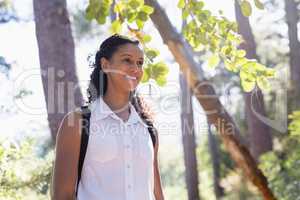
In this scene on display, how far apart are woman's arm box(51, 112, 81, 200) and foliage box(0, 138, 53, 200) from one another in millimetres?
1279

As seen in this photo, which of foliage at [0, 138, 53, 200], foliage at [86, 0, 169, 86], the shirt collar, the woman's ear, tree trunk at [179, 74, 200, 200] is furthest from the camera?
tree trunk at [179, 74, 200, 200]

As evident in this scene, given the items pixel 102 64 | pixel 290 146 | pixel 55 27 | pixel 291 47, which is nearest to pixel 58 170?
pixel 102 64

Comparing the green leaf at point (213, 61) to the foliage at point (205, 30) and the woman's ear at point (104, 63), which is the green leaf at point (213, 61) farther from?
the woman's ear at point (104, 63)

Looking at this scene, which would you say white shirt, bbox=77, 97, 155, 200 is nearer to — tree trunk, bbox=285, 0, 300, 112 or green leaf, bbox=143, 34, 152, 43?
green leaf, bbox=143, 34, 152, 43

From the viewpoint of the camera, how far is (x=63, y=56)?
3996 millimetres

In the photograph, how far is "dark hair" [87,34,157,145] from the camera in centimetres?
268

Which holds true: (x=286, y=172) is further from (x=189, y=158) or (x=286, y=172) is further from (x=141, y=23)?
(x=189, y=158)

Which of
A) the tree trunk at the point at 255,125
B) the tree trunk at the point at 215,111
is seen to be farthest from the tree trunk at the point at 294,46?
the tree trunk at the point at 215,111

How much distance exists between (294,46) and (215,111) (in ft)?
32.1

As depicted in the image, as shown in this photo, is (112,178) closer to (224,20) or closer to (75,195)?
(75,195)

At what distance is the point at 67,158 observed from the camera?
7.64 ft

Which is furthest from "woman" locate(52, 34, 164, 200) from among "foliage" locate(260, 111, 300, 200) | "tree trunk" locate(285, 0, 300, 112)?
"tree trunk" locate(285, 0, 300, 112)

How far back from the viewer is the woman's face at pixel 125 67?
8.49ft

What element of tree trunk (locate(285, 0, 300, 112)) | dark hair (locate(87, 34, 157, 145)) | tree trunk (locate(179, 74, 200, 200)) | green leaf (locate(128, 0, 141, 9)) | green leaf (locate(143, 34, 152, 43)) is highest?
tree trunk (locate(285, 0, 300, 112))
